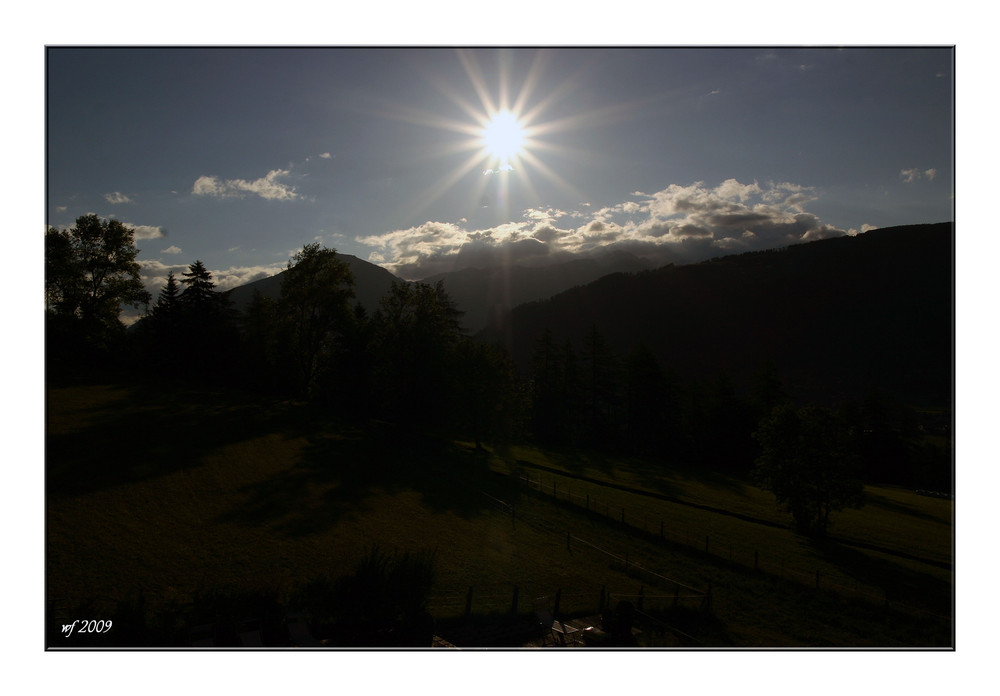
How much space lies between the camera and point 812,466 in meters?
25.6

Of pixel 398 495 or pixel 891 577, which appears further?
pixel 398 495

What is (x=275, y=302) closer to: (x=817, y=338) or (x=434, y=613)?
(x=434, y=613)

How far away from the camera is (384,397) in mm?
32375

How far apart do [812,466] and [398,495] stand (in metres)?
23.4

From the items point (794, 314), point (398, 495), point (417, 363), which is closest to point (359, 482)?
point (398, 495)

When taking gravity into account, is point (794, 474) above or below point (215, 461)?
below

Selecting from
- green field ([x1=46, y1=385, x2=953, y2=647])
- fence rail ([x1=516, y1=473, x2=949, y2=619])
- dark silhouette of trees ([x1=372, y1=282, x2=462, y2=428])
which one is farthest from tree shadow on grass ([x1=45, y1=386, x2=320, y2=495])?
fence rail ([x1=516, y1=473, x2=949, y2=619])

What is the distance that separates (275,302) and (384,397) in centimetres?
1275

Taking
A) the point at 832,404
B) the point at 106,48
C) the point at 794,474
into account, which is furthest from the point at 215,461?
the point at 832,404

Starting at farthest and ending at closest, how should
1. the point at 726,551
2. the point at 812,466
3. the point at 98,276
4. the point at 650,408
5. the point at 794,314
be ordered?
the point at 794,314 → the point at 650,408 → the point at 812,466 → the point at 98,276 → the point at 726,551

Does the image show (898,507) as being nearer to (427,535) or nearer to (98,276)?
(427,535)

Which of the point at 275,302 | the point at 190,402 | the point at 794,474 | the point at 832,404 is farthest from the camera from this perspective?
the point at 832,404

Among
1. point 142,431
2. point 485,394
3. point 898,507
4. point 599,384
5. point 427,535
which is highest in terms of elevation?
point 485,394

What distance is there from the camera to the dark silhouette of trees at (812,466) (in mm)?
24969
